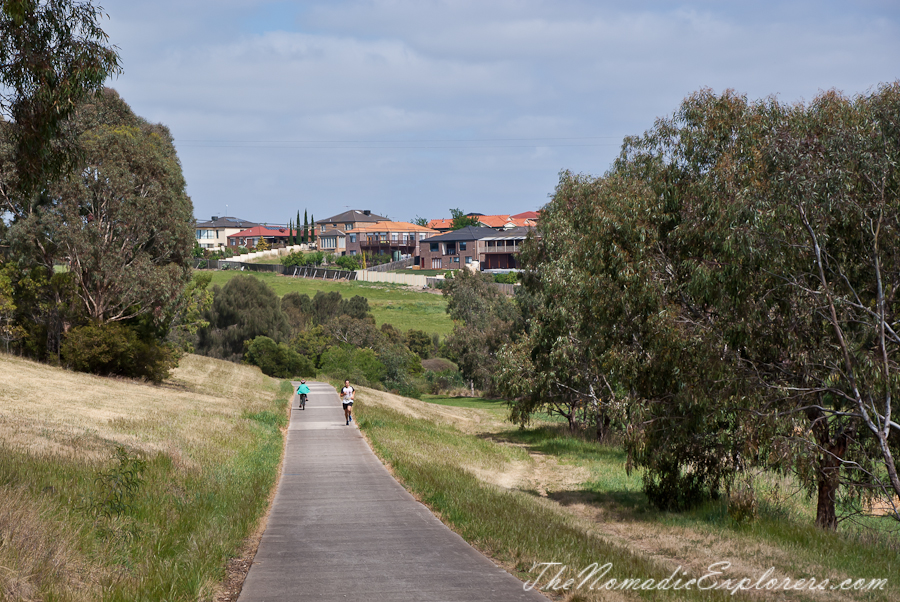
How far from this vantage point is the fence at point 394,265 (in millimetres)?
130375

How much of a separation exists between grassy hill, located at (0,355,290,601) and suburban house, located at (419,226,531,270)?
320 ft

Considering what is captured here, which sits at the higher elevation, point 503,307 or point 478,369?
point 503,307

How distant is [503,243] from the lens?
123 m

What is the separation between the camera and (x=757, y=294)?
1490cm

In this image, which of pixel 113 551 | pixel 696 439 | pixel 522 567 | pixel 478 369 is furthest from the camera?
pixel 478 369

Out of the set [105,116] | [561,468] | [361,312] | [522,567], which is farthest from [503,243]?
[522,567]

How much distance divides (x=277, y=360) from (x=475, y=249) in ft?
206

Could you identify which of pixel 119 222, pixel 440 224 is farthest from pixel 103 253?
pixel 440 224

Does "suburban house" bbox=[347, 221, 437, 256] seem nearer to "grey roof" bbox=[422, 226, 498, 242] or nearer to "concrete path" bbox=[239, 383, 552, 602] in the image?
"grey roof" bbox=[422, 226, 498, 242]

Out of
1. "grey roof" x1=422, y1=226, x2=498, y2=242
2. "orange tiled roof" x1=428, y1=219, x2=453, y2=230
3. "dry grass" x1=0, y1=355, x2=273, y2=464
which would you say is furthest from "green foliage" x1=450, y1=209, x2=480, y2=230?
"dry grass" x1=0, y1=355, x2=273, y2=464

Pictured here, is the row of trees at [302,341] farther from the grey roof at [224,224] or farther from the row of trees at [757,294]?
the grey roof at [224,224]

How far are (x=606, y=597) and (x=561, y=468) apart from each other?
19.0 metres

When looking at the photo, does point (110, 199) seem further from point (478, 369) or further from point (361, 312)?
point (361, 312)

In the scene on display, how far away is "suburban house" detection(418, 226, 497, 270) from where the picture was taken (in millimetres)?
125375
